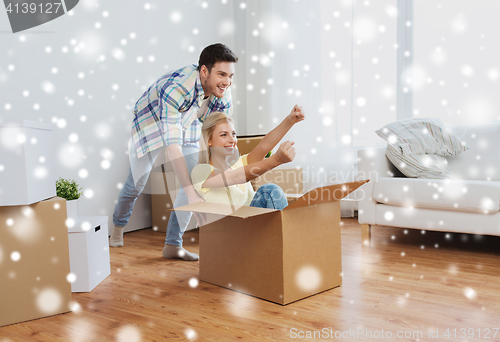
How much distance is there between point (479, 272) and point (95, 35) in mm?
2139

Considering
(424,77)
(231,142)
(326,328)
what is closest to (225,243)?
(231,142)

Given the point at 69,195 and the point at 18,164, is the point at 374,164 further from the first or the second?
the point at 18,164

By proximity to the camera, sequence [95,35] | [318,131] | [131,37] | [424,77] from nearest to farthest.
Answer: [95,35] → [131,37] → [424,77] → [318,131]

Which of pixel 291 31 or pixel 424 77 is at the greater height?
pixel 291 31

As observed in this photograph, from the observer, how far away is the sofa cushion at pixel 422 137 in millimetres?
2043

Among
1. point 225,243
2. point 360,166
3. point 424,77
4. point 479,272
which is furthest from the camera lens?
point 424,77

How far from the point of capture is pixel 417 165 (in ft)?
6.43

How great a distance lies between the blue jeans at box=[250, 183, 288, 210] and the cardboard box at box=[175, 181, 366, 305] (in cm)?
6

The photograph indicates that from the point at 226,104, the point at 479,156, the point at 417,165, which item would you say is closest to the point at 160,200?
the point at 226,104

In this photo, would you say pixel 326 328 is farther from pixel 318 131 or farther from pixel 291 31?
pixel 291 31

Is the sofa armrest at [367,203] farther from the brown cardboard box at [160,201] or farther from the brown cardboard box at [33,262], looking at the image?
the brown cardboard box at [33,262]

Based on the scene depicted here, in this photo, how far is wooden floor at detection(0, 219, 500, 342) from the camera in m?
1.02

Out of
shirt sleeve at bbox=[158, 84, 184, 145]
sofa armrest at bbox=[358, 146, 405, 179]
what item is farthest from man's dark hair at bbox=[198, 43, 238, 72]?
sofa armrest at bbox=[358, 146, 405, 179]

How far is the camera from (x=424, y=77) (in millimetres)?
2664
